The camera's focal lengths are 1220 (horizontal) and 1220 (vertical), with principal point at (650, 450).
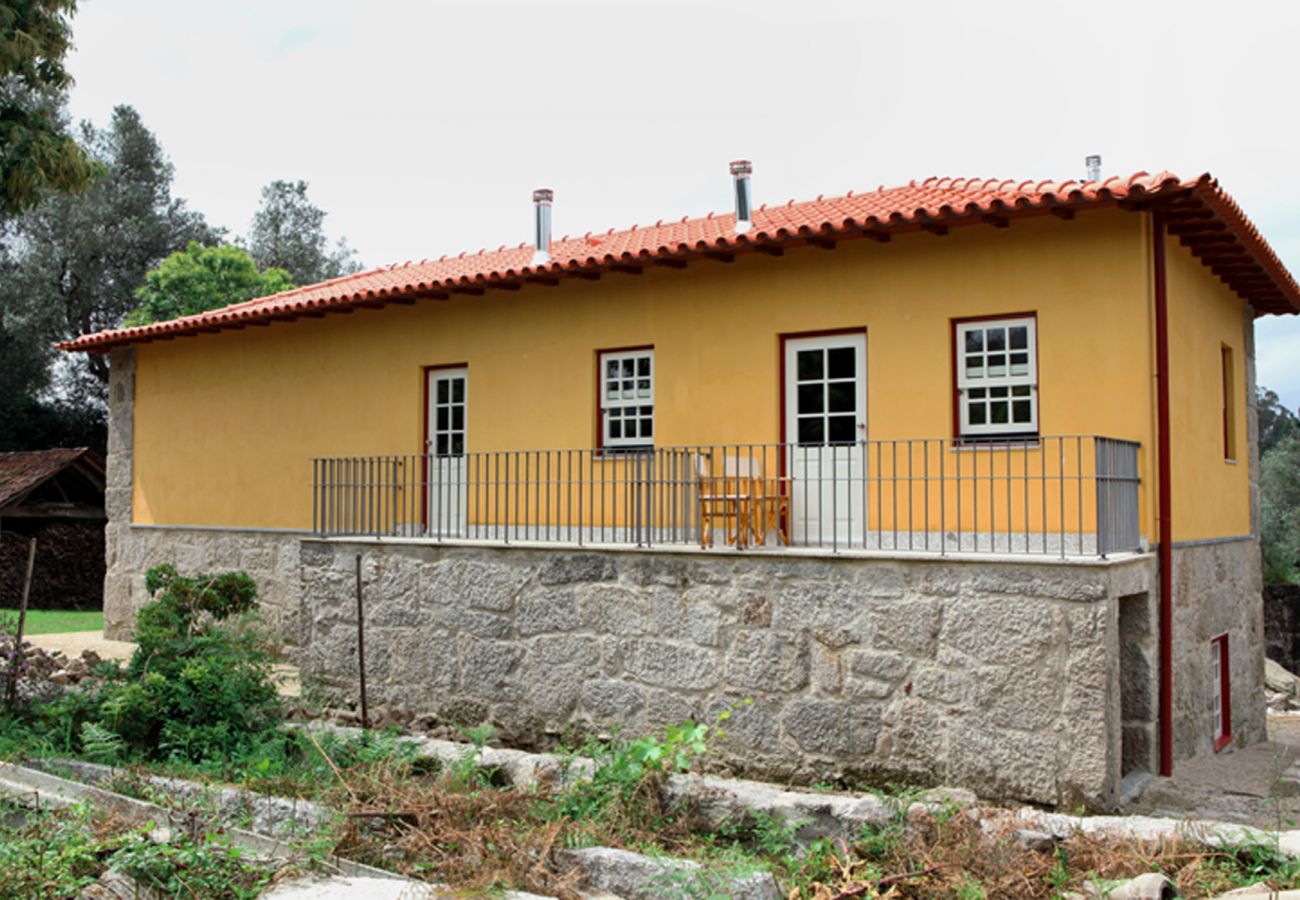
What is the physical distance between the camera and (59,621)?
19.9m

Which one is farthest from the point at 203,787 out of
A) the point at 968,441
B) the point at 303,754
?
the point at 968,441

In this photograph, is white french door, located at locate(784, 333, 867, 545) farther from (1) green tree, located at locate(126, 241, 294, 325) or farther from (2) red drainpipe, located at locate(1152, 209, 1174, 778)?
(1) green tree, located at locate(126, 241, 294, 325)

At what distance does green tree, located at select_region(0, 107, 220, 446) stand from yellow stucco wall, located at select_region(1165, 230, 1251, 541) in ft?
88.0

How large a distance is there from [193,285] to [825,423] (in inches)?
876

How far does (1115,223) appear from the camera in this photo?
Answer: 9.28 m

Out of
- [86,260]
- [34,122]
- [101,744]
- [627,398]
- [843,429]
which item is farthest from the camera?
[86,260]

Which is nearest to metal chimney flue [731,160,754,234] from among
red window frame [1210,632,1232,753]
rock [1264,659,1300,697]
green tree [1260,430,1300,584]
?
red window frame [1210,632,1232,753]

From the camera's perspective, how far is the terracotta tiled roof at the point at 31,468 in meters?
20.9

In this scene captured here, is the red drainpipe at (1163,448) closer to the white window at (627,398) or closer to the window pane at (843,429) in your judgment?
the window pane at (843,429)

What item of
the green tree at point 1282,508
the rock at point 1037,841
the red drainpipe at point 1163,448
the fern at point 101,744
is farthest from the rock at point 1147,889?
the green tree at point 1282,508

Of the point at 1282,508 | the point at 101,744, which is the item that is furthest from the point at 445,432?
the point at 1282,508

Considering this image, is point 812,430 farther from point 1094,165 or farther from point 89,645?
point 89,645

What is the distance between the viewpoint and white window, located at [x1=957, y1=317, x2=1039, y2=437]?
31.6 feet

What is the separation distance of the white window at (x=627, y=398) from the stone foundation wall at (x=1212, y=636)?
484cm
